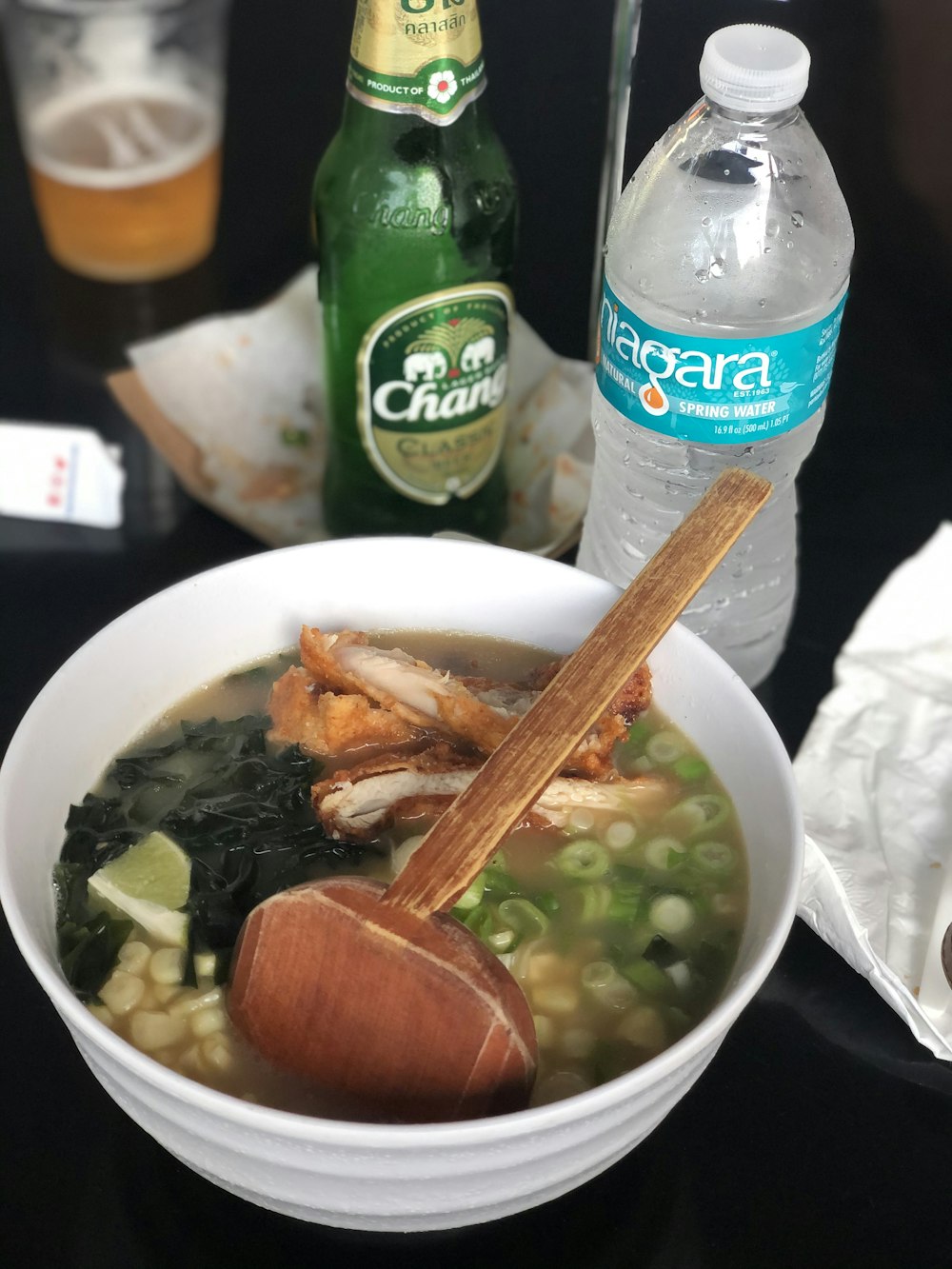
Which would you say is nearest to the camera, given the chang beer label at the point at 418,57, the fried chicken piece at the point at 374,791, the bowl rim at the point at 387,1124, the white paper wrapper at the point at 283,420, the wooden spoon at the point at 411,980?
the bowl rim at the point at 387,1124

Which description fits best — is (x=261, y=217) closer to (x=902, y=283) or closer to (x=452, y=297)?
(x=452, y=297)

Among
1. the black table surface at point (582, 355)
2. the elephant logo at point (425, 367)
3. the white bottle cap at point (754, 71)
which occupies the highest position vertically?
the white bottle cap at point (754, 71)

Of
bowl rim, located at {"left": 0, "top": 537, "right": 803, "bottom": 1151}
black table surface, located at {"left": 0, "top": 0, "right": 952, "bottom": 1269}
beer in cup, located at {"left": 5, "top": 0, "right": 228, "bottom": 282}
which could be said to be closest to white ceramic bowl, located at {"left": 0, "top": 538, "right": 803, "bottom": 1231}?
bowl rim, located at {"left": 0, "top": 537, "right": 803, "bottom": 1151}

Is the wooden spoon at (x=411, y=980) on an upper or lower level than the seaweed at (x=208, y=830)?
upper

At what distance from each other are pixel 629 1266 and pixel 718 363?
0.82m

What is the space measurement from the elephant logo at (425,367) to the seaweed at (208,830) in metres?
0.50

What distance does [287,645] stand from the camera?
1.52 m

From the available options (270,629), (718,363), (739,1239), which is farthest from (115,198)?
(739,1239)

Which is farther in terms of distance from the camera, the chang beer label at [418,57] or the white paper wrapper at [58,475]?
the white paper wrapper at [58,475]

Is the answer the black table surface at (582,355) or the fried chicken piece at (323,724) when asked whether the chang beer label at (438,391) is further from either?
the fried chicken piece at (323,724)

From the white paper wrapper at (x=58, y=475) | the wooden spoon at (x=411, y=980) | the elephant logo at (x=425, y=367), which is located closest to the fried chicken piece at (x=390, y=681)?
the wooden spoon at (x=411, y=980)

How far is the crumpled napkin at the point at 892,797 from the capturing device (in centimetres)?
143

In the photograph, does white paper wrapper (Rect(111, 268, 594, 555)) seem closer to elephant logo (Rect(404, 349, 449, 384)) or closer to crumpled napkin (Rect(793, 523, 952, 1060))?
elephant logo (Rect(404, 349, 449, 384))

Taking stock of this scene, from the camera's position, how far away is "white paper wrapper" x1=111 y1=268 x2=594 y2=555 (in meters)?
1.97
